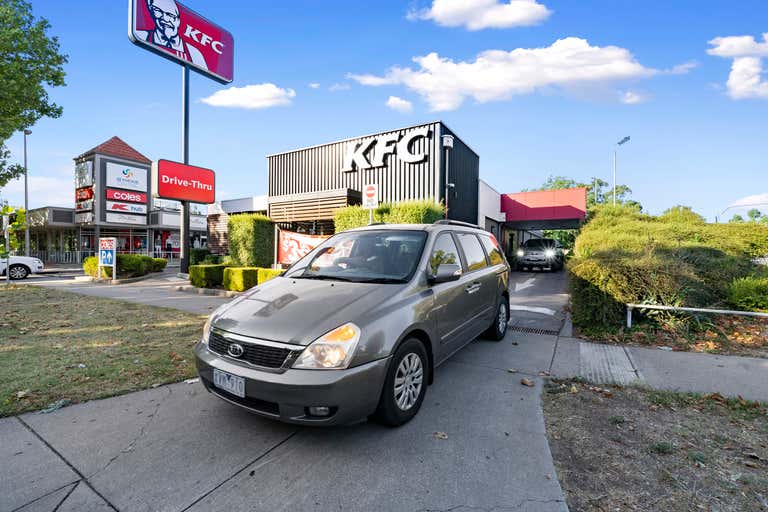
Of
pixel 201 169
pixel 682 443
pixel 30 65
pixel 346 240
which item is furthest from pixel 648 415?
pixel 30 65

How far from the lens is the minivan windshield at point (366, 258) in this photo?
11.8 feet

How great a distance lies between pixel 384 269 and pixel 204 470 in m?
2.13

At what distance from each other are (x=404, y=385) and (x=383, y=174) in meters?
14.7

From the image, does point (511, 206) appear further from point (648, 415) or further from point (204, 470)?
point (204, 470)

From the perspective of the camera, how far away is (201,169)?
49.4 ft

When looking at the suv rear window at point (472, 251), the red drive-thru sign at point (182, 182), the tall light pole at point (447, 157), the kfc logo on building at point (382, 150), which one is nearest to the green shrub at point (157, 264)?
the red drive-thru sign at point (182, 182)

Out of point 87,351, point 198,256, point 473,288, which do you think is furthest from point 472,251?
point 198,256

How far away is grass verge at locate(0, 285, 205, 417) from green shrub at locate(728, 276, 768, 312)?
8180 millimetres

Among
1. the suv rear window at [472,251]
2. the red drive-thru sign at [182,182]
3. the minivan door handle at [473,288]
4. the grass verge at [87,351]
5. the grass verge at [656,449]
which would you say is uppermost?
the red drive-thru sign at [182,182]

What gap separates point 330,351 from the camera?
8.45ft

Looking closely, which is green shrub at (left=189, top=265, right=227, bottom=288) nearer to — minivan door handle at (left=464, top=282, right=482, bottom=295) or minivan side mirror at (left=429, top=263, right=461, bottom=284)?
minivan door handle at (left=464, top=282, right=482, bottom=295)

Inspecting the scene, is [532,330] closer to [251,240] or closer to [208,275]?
[208,275]

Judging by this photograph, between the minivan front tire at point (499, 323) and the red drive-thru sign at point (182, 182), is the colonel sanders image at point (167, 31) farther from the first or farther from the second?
the minivan front tire at point (499, 323)

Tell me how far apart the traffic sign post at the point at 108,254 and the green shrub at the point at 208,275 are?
4.84m
